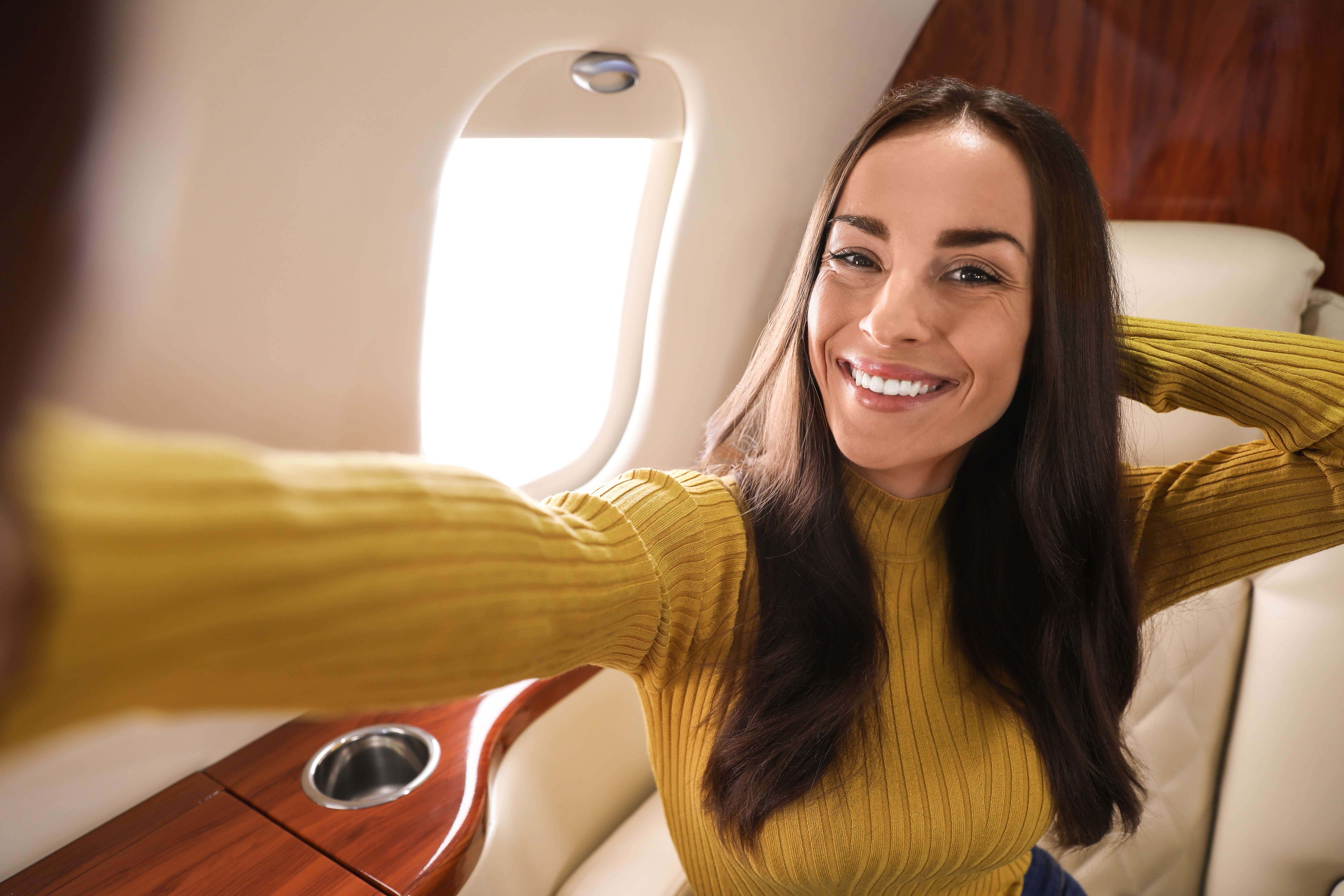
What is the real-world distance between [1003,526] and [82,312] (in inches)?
45.6

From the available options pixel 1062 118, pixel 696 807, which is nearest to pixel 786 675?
pixel 696 807

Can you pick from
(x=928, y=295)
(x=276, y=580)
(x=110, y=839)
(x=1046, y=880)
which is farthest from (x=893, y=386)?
(x=110, y=839)

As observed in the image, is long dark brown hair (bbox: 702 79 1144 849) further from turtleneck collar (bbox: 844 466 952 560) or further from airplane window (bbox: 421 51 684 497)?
airplane window (bbox: 421 51 684 497)

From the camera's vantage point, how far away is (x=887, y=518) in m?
1.13

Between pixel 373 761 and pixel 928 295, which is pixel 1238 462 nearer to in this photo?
pixel 928 295

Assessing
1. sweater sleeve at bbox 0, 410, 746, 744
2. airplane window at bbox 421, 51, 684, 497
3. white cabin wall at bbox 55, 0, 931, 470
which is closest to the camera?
sweater sleeve at bbox 0, 410, 746, 744

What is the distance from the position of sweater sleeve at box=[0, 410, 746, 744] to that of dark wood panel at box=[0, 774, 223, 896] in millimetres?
1103

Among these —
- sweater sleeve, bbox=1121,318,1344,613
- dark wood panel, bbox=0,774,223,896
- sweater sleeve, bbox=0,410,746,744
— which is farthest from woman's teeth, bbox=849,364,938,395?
dark wood panel, bbox=0,774,223,896

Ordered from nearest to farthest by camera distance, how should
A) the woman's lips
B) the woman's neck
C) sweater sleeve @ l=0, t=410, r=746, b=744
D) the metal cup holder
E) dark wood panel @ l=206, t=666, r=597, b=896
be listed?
1. sweater sleeve @ l=0, t=410, r=746, b=744
2. the woman's lips
3. the woman's neck
4. dark wood panel @ l=206, t=666, r=597, b=896
5. the metal cup holder

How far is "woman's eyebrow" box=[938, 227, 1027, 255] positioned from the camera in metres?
1.00

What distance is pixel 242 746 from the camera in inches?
59.2

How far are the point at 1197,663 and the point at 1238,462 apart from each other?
0.67 metres

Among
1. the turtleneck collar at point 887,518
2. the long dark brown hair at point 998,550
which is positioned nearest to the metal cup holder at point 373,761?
the long dark brown hair at point 998,550

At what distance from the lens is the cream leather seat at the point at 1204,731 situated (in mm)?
1519
